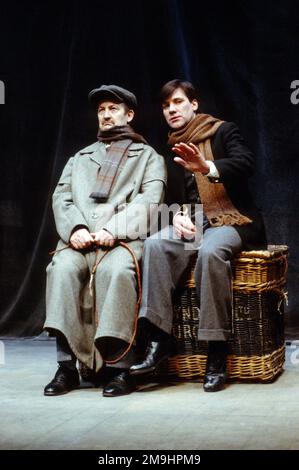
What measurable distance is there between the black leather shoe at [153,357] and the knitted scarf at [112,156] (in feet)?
2.27

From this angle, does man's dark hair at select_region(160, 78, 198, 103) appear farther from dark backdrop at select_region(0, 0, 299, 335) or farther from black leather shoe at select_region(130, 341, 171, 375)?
black leather shoe at select_region(130, 341, 171, 375)

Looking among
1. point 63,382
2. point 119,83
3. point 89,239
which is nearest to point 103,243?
point 89,239

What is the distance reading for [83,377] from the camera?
3426 millimetres

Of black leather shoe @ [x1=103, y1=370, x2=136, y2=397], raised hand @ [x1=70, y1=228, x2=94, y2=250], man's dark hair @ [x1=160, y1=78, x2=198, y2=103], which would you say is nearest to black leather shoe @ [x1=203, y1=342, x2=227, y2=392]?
black leather shoe @ [x1=103, y1=370, x2=136, y2=397]

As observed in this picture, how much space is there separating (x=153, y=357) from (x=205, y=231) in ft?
2.00

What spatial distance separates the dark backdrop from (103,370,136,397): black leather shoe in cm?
146

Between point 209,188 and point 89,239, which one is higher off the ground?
point 209,188

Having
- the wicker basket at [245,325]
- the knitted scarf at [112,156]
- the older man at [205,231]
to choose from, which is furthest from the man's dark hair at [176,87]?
the wicker basket at [245,325]

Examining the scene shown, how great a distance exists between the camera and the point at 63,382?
3.16m

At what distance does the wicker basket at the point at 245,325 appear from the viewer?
10.7 ft

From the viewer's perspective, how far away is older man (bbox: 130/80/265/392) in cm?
318

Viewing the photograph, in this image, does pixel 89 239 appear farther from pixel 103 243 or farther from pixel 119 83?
pixel 119 83

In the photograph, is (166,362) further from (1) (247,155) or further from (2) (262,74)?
(2) (262,74)
